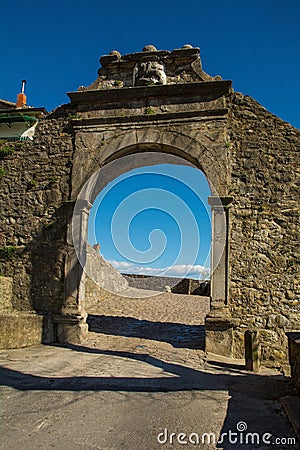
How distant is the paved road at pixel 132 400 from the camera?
300cm

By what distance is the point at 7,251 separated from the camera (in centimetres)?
773

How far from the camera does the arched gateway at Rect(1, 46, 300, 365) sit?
21.5 ft

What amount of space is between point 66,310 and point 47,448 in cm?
443

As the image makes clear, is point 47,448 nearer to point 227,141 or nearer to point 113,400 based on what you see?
point 113,400

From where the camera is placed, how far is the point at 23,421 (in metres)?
3.27

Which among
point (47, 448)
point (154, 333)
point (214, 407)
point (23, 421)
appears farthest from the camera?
point (154, 333)

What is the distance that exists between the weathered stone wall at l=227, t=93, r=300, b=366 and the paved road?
3.15ft

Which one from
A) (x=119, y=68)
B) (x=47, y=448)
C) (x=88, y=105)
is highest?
(x=119, y=68)

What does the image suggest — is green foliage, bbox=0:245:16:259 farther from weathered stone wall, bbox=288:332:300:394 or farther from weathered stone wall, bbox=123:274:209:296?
weathered stone wall, bbox=123:274:209:296

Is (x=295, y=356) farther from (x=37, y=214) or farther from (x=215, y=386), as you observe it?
(x=37, y=214)

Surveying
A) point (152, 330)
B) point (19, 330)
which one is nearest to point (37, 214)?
point (19, 330)

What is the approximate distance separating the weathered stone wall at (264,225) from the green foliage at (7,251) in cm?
448

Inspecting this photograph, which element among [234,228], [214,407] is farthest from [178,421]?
[234,228]

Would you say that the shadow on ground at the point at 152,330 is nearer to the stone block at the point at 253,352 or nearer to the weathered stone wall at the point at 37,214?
the stone block at the point at 253,352
